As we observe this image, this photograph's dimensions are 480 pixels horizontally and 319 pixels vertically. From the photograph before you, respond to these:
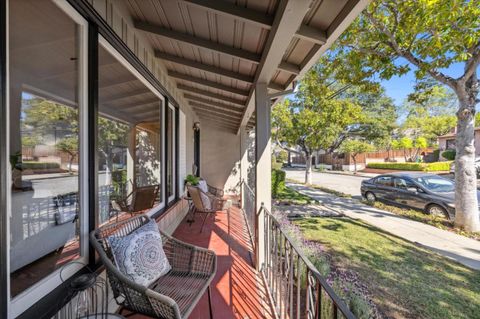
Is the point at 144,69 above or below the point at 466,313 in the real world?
above

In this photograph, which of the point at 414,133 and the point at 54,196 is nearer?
the point at 54,196

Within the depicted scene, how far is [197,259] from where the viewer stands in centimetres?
188

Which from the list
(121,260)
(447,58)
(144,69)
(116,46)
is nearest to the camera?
(121,260)

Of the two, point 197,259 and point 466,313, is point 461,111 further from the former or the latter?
point 197,259

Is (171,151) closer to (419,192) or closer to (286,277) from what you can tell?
(286,277)

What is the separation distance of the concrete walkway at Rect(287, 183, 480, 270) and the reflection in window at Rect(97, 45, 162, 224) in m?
4.70

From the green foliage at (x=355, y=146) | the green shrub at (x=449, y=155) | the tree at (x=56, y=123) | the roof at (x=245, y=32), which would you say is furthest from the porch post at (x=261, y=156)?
the green shrub at (x=449, y=155)

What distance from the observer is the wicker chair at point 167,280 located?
52.4 inches

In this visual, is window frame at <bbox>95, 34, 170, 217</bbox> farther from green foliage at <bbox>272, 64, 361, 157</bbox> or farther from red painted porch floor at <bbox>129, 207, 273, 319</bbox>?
green foliage at <bbox>272, 64, 361, 157</bbox>

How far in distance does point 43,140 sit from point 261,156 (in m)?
2.06

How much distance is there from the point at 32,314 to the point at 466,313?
3632mm

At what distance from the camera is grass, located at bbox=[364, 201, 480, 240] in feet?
15.5

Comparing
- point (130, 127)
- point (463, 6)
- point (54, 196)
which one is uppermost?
point (463, 6)

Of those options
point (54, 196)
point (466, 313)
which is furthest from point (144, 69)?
point (466, 313)
